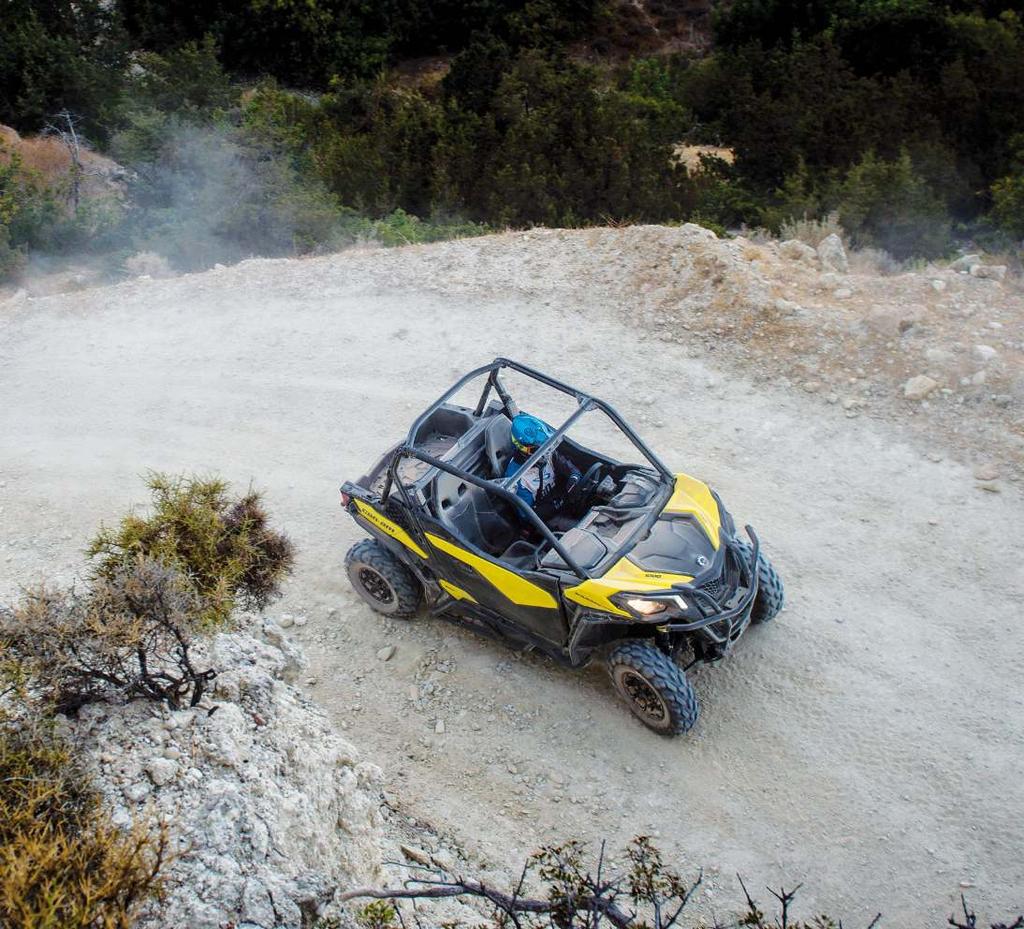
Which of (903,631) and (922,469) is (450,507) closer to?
(903,631)

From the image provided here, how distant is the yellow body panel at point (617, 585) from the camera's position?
6559mm

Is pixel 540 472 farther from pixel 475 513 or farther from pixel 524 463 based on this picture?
pixel 475 513

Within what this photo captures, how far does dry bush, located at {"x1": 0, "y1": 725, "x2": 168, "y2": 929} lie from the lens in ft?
12.1

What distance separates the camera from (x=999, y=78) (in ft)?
64.1

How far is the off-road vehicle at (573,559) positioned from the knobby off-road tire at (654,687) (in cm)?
1

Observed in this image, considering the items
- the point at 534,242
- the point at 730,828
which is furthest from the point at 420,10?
the point at 730,828

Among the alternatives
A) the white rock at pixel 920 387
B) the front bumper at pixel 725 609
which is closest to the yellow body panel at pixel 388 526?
the front bumper at pixel 725 609

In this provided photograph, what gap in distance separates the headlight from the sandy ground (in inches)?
41.7

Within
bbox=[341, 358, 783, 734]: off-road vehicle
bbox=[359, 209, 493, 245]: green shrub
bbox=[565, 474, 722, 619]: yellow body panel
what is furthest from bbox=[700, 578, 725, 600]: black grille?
bbox=[359, 209, 493, 245]: green shrub

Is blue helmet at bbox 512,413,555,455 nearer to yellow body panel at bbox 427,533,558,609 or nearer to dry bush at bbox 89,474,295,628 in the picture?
yellow body panel at bbox 427,533,558,609

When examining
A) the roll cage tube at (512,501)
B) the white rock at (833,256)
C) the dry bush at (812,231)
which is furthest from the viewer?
the dry bush at (812,231)

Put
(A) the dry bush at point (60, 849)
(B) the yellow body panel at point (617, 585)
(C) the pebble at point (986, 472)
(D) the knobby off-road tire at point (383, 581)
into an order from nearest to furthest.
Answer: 1. (A) the dry bush at point (60, 849)
2. (B) the yellow body panel at point (617, 585)
3. (D) the knobby off-road tire at point (383, 581)
4. (C) the pebble at point (986, 472)

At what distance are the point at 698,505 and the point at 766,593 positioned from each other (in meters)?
0.87

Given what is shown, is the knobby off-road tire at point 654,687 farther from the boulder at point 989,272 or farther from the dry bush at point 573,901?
the boulder at point 989,272
